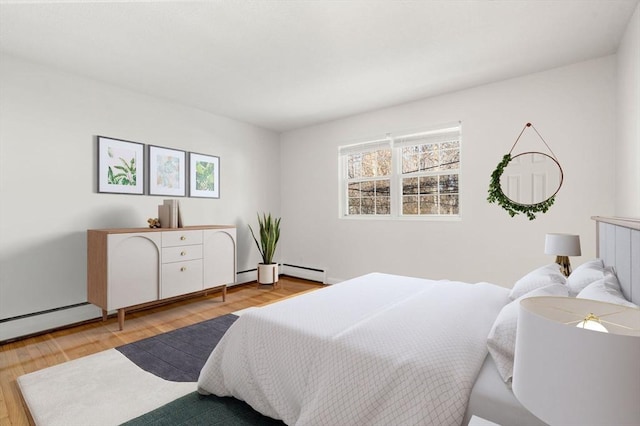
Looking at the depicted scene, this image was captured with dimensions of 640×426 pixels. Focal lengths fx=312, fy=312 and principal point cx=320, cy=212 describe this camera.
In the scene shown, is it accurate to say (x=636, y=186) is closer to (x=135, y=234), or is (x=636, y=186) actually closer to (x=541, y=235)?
(x=541, y=235)

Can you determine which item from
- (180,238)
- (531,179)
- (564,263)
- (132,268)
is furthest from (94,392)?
(531,179)

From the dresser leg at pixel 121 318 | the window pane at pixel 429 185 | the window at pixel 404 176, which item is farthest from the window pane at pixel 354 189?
the dresser leg at pixel 121 318

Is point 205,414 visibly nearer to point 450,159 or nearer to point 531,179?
point 531,179

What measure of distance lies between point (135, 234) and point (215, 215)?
142 cm

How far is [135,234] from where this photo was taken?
3027 mm

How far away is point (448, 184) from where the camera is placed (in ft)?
12.4

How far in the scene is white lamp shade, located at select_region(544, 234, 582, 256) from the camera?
2.37 metres

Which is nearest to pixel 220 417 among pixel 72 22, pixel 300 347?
pixel 300 347

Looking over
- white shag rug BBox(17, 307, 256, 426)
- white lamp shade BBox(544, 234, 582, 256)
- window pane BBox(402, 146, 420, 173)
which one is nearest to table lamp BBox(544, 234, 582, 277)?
white lamp shade BBox(544, 234, 582, 256)

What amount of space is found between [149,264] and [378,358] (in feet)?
8.85

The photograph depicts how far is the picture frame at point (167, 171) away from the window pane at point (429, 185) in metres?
3.04

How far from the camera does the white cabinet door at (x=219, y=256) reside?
3.67 m

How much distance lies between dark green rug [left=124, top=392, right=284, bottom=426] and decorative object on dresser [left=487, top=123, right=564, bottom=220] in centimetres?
252

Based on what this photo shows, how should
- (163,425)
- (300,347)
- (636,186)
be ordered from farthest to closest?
(636,186) < (163,425) < (300,347)
